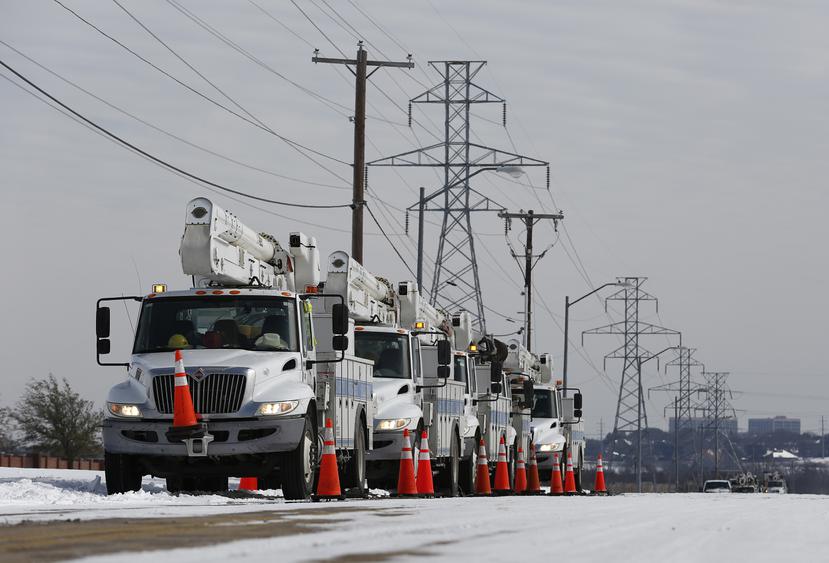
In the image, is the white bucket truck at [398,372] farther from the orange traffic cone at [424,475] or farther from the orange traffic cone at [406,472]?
the orange traffic cone at [406,472]

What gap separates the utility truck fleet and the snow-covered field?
126cm

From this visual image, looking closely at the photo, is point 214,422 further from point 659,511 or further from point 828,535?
point 828,535

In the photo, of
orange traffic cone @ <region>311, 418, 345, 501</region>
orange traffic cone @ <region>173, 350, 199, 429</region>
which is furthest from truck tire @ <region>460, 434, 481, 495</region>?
orange traffic cone @ <region>173, 350, 199, 429</region>

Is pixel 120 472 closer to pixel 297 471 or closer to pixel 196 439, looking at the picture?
pixel 196 439

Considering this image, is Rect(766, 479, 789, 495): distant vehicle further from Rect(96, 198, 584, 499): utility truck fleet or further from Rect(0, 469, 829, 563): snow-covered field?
Rect(0, 469, 829, 563): snow-covered field

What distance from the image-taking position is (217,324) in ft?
66.3

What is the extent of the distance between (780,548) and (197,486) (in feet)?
42.7

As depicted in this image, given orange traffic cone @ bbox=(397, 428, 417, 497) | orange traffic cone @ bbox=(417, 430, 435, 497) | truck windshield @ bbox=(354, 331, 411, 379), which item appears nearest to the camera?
orange traffic cone @ bbox=(397, 428, 417, 497)

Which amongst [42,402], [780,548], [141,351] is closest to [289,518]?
[780,548]

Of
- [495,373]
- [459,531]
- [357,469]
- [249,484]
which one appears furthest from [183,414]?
[495,373]

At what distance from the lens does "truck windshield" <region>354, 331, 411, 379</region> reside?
2672cm

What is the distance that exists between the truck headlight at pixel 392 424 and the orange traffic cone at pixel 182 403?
23.7 ft

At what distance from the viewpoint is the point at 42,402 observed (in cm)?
7162

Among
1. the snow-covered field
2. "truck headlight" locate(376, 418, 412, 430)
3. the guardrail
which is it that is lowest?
the snow-covered field
